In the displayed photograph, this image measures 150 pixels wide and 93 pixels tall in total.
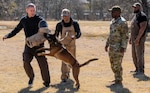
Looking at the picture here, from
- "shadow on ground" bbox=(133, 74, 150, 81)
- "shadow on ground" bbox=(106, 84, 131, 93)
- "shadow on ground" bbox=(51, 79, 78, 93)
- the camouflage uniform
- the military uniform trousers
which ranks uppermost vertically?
the camouflage uniform

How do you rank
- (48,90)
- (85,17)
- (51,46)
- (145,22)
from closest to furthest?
(51,46)
(48,90)
(145,22)
(85,17)

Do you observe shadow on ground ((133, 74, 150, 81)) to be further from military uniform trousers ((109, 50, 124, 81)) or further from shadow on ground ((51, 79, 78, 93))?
shadow on ground ((51, 79, 78, 93))

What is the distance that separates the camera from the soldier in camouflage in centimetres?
806

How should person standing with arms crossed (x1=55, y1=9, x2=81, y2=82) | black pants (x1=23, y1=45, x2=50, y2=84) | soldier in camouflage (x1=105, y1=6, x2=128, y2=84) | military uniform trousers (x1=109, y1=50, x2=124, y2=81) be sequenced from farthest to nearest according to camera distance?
person standing with arms crossed (x1=55, y1=9, x2=81, y2=82) < military uniform trousers (x1=109, y1=50, x2=124, y2=81) < black pants (x1=23, y1=45, x2=50, y2=84) < soldier in camouflage (x1=105, y1=6, x2=128, y2=84)

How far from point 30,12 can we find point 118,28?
188cm

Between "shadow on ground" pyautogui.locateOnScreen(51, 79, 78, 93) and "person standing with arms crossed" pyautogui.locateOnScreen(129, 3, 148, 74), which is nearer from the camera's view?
"shadow on ground" pyautogui.locateOnScreen(51, 79, 78, 93)

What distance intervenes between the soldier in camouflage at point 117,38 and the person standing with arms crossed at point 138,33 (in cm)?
163

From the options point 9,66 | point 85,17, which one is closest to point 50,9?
point 85,17

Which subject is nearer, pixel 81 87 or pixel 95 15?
pixel 81 87

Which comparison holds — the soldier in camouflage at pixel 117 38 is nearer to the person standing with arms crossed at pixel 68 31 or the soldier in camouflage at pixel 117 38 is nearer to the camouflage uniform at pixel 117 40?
the camouflage uniform at pixel 117 40

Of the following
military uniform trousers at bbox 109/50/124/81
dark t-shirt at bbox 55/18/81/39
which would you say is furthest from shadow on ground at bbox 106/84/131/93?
dark t-shirt at bbox 55/18/81/39

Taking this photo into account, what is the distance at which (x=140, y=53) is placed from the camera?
33.2 feet

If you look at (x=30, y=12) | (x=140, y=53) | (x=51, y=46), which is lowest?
(x=140, y=53)

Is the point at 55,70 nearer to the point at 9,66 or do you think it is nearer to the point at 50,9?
Answer: the point at 9,66
